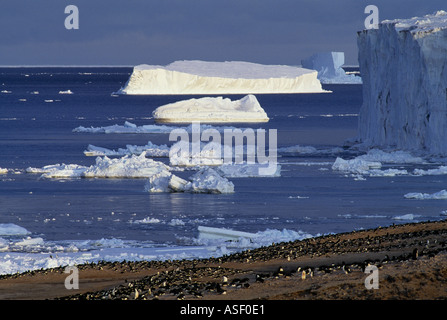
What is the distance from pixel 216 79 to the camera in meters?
89.1

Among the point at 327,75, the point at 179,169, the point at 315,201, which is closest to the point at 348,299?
the point at 315,201

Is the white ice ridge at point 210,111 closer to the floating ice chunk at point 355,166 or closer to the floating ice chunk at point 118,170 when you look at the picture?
the floating ice chunk at point 355,166

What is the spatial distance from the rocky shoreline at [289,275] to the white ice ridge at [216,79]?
238 feet

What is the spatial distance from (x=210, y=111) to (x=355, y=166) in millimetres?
28038

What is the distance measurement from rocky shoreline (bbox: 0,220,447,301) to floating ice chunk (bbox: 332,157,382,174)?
54.4 ft

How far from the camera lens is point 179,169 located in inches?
1346

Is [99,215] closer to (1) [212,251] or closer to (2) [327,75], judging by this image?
(1) [212,251]

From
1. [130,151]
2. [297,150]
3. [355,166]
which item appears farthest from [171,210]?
[297,150]

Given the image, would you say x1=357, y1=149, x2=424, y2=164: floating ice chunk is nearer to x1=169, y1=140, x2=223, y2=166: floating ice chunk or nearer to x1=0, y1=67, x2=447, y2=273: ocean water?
x1=0, y1=67, x2=447, y2=273: ocean water

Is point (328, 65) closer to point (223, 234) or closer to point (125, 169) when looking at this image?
point (125, 169)

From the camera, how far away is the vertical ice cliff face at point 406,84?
3475cm

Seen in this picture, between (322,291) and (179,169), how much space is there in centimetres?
→ 2492

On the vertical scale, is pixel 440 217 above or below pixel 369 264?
below
